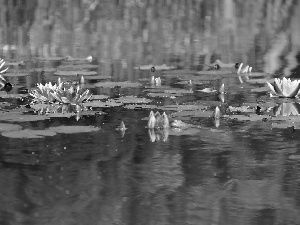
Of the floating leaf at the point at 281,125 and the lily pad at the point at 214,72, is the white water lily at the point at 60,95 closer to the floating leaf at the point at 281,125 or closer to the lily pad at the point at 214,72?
the floating leaf at the point at 281,125

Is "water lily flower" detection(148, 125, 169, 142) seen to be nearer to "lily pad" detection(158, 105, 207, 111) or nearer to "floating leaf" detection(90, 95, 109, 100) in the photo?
"lily pad" detection(158, 105, 207, 111)

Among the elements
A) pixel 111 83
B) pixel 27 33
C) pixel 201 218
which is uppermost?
pixel 27 33

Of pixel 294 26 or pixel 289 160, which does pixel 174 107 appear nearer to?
pixel 289 160

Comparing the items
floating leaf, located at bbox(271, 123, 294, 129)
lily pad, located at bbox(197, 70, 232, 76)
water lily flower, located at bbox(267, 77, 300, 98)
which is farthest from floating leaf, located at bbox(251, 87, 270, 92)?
floating leaf, located at bbox(271, 123, 294, 129)

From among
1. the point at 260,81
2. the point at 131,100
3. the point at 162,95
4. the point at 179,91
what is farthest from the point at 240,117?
the point at 260,81

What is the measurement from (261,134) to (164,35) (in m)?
8.13

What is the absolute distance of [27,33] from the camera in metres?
13.2

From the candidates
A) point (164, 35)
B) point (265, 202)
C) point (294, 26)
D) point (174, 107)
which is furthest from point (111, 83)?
point (294, 26)

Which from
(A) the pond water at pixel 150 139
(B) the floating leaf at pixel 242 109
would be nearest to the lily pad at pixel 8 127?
(A) the pond water at pixel 150 139

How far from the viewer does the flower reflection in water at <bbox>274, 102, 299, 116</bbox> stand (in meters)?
5.60

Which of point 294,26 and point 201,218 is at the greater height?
point 294,26

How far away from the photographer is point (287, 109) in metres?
5.79

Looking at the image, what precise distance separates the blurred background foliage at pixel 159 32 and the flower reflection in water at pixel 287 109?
1.97 meters

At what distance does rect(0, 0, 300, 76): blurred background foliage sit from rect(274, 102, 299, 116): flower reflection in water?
1.97 meters
